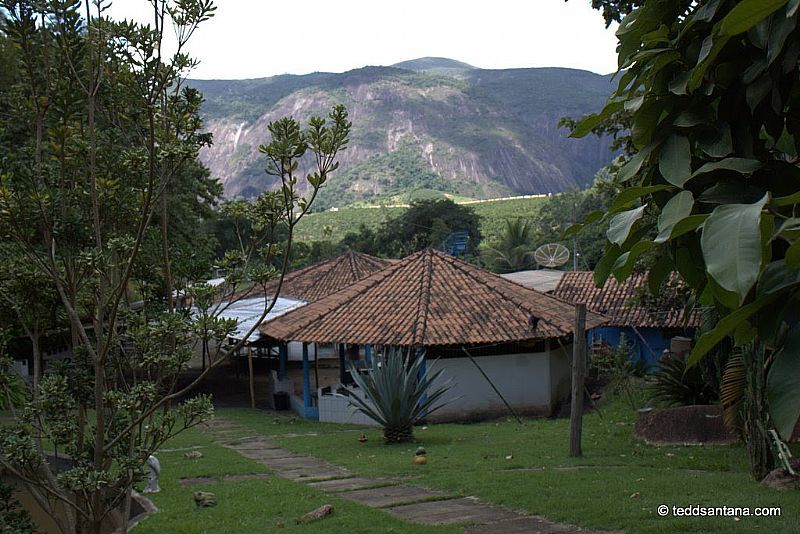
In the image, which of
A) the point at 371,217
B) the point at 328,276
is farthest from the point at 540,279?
the point at 371,217

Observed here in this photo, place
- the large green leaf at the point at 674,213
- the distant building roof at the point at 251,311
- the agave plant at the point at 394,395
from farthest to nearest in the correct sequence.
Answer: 1. the distant building roof at the point at 251,311
2. the agave plant at the point at 394,395
3. the large green leaf at the point at 674,213

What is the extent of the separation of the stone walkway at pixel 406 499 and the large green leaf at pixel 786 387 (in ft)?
19.3

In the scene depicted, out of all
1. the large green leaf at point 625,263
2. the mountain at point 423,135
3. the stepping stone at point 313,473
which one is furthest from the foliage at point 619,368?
the mountain at point 423,135

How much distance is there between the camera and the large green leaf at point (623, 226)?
1.74 m

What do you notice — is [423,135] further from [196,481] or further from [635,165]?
[635,165]

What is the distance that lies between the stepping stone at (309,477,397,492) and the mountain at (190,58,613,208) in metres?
86.4

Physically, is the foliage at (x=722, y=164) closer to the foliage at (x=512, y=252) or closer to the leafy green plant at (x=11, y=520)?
→ the leafy green plant at (x=11, y=520)

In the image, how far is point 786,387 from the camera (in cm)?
139

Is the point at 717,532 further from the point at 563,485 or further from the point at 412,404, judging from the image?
the point at 412,404

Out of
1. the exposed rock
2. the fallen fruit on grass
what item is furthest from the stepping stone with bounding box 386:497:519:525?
the exposed rock

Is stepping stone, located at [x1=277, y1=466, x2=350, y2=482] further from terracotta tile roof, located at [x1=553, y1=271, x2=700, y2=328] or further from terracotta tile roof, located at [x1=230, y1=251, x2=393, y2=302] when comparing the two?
terracotta tile roof, located at [x1=230, y1=251, x2=393, y2=302]

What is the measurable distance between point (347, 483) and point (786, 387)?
30.7 feet

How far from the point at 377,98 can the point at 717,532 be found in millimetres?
144034

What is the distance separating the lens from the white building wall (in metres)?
18.3
